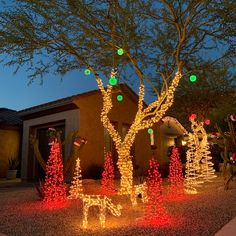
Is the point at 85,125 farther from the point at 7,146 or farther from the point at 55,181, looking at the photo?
the point at 7,146

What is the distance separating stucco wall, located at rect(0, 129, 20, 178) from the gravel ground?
10.1 m

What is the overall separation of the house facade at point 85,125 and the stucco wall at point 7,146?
214cm

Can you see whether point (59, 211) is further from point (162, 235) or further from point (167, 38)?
point (167, 38)

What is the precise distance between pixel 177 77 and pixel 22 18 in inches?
200

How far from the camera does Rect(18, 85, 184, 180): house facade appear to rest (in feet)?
50.0

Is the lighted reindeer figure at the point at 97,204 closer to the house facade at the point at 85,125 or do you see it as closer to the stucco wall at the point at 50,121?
the house facade at the point at 85,125

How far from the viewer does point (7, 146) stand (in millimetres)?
19594

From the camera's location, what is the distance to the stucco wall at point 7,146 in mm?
19312

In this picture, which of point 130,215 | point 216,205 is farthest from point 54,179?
point 216,205

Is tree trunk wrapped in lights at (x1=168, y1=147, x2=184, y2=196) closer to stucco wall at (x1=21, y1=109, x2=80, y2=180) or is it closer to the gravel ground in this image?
the gravel ground

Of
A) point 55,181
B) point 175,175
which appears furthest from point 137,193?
point 175,175

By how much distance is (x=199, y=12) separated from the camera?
9852mm

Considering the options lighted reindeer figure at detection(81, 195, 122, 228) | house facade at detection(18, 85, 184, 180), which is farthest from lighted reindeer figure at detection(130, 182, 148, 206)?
house facade at detection(18, 85, 184, 180)

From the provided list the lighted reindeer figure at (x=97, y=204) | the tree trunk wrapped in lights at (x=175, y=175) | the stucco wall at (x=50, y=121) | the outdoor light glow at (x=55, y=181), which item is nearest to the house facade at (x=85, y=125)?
the stucco wall at (x=50, y=121)
